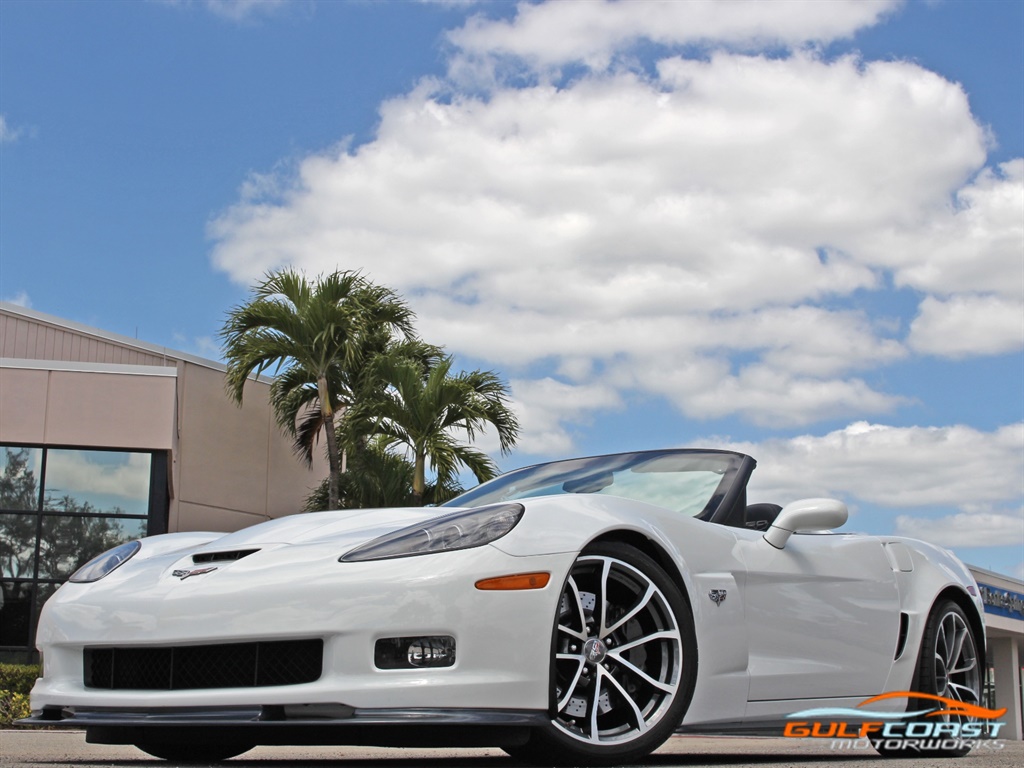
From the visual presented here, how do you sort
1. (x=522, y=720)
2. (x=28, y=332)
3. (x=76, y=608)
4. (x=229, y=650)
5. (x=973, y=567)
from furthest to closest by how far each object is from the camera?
1. (x=973, y=567)
2. (x=28, y=332)
3. (x=76, y=608)
4. (x=229, y=650)
5. (x=522, y=720)

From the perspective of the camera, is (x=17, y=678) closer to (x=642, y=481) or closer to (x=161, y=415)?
(x=161, y=415)

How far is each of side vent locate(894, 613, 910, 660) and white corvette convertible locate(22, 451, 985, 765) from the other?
1.35 feet

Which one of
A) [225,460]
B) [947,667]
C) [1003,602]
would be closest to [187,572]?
[947,667]

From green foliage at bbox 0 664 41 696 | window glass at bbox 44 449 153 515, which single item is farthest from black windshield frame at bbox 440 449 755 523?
window glass at bbox 44 449 153 515

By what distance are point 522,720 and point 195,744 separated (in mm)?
2040

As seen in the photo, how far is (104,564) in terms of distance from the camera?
434 centimetres

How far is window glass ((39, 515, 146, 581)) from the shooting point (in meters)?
17.1

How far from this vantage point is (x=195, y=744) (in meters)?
4.80

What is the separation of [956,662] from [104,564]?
3.69m

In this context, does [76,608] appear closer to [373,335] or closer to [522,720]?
[522,720]

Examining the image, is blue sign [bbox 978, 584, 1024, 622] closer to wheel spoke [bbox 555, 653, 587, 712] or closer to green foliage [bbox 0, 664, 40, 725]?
green foliage [bbox 0, 664, 40, 725]

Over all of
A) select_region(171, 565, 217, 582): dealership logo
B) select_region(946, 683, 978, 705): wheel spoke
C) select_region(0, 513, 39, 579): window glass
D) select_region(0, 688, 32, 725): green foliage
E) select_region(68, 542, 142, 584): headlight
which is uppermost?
select_region(0, 513, 39, 579): window glass

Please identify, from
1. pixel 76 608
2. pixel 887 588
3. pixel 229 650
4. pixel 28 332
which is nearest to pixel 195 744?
pixel 76 608

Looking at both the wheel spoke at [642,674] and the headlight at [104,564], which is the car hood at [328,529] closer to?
the headlight at [104,564]
